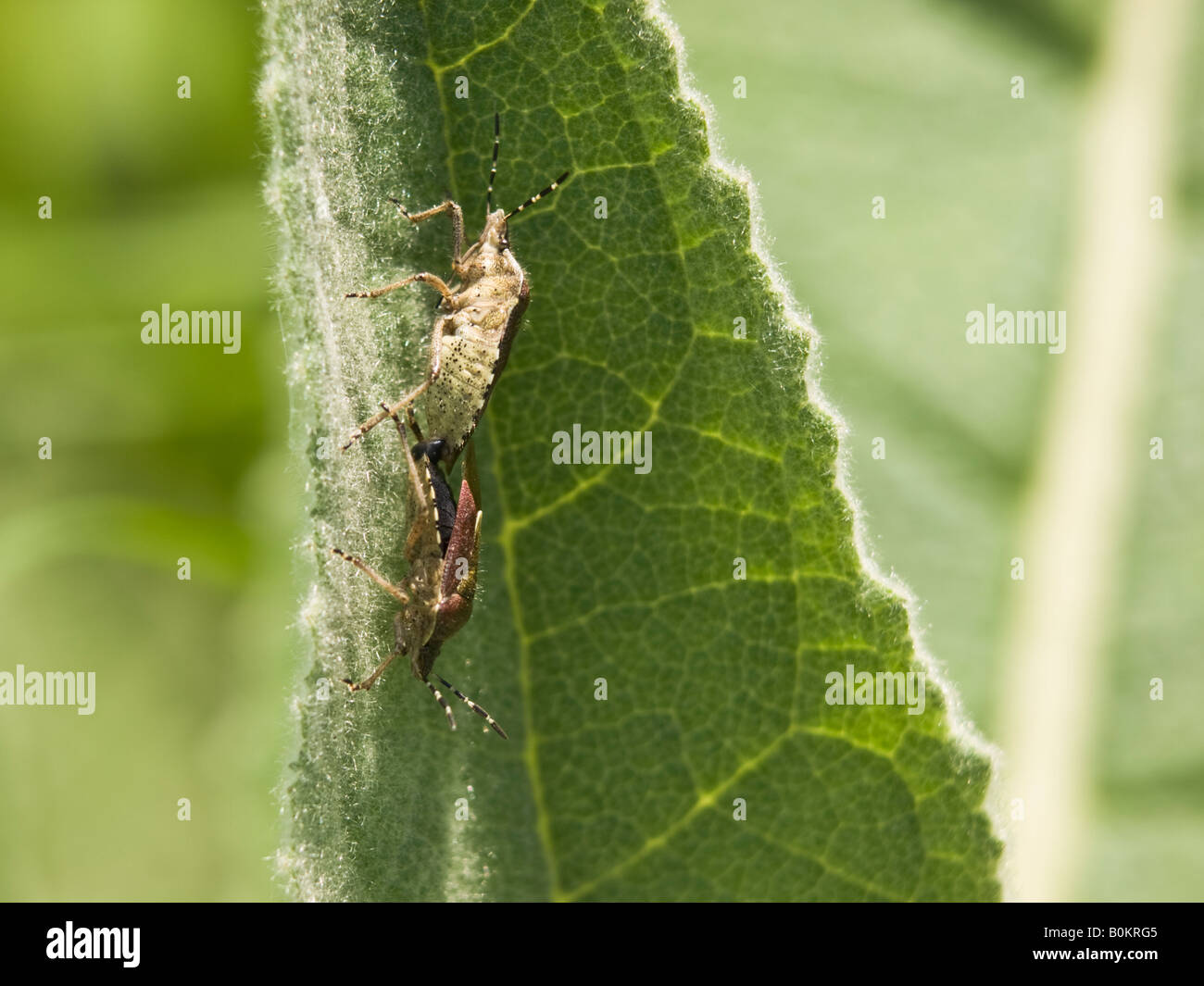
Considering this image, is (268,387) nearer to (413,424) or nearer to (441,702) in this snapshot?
(413,424)

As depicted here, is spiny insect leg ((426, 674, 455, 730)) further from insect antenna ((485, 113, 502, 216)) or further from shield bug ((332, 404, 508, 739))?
insect antenna ((485, 113, 502, 216))

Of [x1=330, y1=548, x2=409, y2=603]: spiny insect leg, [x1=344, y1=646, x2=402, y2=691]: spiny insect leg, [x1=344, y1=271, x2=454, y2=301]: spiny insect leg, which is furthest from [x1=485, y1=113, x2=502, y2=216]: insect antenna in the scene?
A: [x1=344, y1=646, x2=402, y2=691]: spiny insect leg

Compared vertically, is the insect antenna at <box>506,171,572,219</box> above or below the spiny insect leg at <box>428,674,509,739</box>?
above

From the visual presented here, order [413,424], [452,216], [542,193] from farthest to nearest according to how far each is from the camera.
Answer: [413,424] < [452,216] < [542,193]

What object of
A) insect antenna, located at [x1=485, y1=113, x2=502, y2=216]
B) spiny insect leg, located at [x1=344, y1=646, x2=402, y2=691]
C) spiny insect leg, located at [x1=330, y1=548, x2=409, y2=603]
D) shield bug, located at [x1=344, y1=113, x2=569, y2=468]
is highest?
insect antenna, located at [x1=485, y1=113, x2=502, y2=216]

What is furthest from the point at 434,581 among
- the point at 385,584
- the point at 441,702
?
the point at 441,702

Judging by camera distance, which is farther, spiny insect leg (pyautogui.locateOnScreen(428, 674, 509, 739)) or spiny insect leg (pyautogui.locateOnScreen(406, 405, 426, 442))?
spiny insect leg (pyautogui.locateOnScreen(406, 405, 426, 442))
